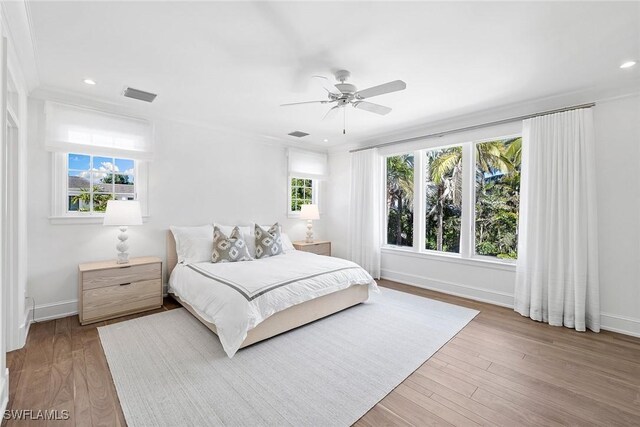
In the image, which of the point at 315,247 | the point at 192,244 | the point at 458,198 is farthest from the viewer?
the point at 315,247

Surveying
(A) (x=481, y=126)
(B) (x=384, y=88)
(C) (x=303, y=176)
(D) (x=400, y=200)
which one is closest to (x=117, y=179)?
(C) (x=303, y=176)

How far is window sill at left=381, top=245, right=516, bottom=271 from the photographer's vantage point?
12.5ft

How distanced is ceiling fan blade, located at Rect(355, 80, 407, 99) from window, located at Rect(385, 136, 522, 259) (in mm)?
2315

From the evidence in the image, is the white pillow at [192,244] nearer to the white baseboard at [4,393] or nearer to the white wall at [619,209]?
the white baseboard at [4,393]

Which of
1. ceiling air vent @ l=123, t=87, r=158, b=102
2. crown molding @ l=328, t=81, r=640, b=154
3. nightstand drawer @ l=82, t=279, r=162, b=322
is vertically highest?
ceiling air vent @ l=123, t=87, r=158, b=102

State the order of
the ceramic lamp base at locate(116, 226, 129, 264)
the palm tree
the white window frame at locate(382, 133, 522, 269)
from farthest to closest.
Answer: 1. the white window frame at locate(382, 133, 522, 269)
2. the palm tree
3. the ceramic lamp base at locate(116, 226, 129, 264)

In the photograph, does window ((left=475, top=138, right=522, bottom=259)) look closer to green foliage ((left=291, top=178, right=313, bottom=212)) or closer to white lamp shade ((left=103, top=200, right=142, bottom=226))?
green foliage ((left=291, top=178, right=313, bottom=212))

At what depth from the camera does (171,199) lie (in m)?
4.08

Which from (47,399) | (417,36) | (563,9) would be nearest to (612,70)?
(563,9)

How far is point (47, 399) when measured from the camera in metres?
1.90

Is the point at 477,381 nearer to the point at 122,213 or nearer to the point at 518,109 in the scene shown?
the point at 518,109

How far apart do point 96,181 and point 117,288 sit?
4.59 feet

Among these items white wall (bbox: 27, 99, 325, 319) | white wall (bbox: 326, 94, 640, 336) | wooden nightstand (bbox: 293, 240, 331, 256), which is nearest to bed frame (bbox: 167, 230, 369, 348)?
white wall (bbox: 27, 99, 325, 319)

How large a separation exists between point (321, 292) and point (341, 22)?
2.45 meters
